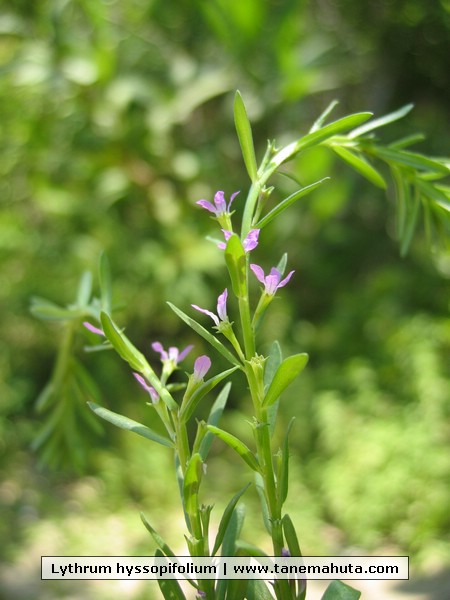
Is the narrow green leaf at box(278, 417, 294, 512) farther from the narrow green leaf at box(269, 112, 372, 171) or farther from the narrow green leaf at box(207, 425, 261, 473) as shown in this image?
the narrow green leaf at box(269, 112, 372, 171)

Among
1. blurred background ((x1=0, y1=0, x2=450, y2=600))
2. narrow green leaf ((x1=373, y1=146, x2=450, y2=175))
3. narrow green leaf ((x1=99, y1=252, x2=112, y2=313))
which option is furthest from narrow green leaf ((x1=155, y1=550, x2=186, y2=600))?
blurred background ((x1=0, y1=0, x2=450, y2=600))

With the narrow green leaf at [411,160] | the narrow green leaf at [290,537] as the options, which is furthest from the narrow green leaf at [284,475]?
the narrow green leaf at [411,160]

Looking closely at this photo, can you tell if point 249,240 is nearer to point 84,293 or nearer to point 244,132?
point 244,132

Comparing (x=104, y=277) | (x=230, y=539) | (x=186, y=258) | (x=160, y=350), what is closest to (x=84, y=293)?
(x=104, y=277)

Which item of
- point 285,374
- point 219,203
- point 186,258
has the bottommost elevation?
point 285,374

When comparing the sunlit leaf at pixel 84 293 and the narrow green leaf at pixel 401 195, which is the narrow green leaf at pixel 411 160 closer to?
the narrow green leaf at pixel 401 195

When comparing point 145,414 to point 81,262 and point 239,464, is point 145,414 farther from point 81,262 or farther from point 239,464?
point 81,262
